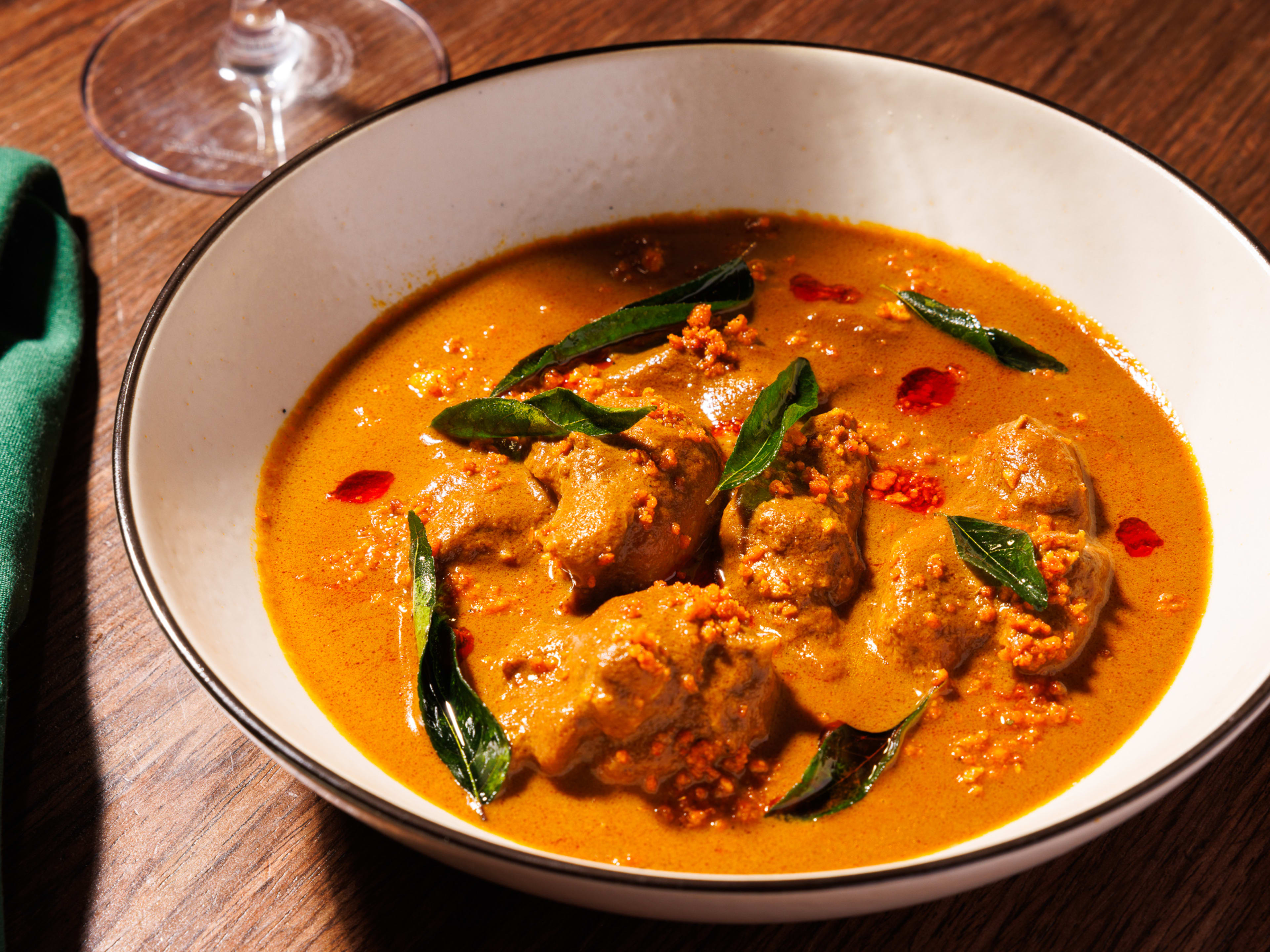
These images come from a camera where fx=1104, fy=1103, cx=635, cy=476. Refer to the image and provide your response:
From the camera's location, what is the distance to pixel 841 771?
1910mm

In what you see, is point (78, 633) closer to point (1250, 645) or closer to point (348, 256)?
point (348, 256)

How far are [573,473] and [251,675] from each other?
2.31 ft

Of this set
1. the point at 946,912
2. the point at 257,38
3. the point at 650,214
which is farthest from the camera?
the point at 257,38

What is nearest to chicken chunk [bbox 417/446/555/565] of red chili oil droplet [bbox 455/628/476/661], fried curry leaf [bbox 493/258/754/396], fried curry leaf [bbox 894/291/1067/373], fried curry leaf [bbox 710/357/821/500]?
red chili oil droplet [bbox 455/628/476/661]

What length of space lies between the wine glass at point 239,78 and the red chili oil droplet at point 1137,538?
2.33 metres

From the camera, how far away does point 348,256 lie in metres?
2.63

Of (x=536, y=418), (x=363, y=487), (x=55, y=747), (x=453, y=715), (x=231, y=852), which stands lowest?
(x=55, y=747)

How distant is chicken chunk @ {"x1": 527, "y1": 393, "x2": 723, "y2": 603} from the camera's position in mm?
2078

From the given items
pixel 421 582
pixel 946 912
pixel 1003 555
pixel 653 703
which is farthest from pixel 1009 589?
pixel 421 582

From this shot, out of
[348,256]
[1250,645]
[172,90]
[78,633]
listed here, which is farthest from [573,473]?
[172,90]

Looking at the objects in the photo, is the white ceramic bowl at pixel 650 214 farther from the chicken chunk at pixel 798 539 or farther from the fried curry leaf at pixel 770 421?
the fried curry leaf at pixel 770 421

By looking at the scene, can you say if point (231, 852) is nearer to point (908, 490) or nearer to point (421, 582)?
point (421, 582)

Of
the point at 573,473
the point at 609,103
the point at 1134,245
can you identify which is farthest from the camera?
the point at 609,103

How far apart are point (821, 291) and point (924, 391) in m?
0.40
